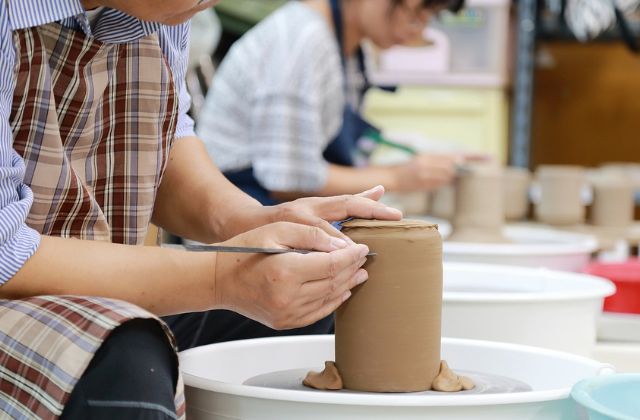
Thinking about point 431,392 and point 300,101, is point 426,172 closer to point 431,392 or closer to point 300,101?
point 300,101

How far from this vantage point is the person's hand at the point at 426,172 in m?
2.31

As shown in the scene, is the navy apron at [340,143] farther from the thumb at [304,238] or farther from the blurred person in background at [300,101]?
the thumb at [304,238]

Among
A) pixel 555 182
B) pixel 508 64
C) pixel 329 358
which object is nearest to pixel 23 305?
pixel 329 358

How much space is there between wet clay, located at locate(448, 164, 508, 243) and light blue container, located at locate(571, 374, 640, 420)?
119cm

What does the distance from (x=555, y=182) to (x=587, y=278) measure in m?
1.17

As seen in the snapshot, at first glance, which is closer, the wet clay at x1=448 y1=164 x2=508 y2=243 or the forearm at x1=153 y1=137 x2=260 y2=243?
the forearm at x1=153 y1=137 x2=260 y2=243

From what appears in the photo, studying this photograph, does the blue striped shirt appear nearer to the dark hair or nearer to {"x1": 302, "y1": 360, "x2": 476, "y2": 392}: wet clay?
{"x1": 302, "y1": 360, "x2": 476, "y2": 392}: wet clay

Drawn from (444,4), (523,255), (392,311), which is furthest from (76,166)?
(444,4)

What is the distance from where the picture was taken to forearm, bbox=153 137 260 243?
1.16m

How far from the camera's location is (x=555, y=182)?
2.58 m

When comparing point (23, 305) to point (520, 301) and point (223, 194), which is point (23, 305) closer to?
point (223, 194)

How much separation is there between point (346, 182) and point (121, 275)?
1412mm

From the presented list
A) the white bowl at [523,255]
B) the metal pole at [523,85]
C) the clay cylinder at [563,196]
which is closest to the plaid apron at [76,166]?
the white bowl at [523,255]

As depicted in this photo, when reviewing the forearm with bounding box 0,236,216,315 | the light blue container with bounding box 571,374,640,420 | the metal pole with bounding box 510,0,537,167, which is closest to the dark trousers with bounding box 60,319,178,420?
the forearm with bounding box 0,236,216,315
